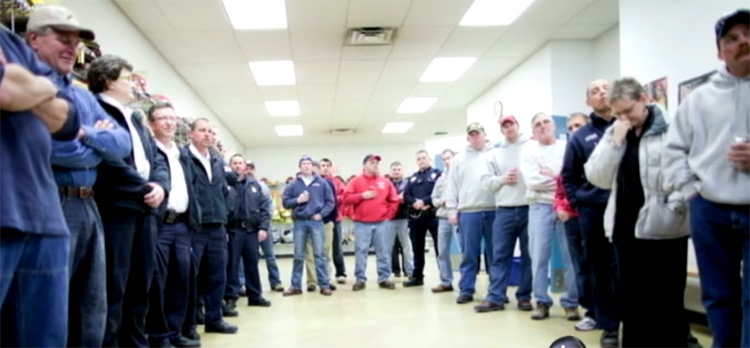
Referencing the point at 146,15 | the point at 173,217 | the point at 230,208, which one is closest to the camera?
the point at 173,217

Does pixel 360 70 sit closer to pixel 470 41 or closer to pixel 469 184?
pixel 470 41

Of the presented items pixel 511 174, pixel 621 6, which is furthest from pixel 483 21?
pixel 511 174

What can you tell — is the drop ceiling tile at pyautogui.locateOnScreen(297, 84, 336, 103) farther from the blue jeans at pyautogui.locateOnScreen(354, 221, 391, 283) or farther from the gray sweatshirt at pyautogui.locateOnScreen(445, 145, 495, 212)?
the gray sweatshirt at pyautogui.locateOnScreen(445, 145, 495, 212)

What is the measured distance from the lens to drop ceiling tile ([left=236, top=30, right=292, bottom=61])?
20.7ft

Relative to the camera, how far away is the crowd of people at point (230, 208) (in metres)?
1.54

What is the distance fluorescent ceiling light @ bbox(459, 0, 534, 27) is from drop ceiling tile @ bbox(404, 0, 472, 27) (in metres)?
0.10

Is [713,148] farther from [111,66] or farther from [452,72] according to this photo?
[452,72]

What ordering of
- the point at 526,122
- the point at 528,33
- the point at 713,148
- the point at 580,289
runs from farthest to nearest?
the point at 526,122
the point at 528,33
the point at 580,289
the point at 713,148

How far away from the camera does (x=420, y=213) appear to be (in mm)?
6754

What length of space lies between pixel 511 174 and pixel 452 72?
13.8 feet

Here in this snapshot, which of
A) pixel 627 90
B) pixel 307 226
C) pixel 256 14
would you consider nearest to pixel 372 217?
pixel 307 226

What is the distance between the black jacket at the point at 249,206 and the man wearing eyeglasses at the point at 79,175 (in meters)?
2.84

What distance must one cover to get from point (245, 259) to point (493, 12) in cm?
349

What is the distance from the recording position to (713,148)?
82.3 inches
